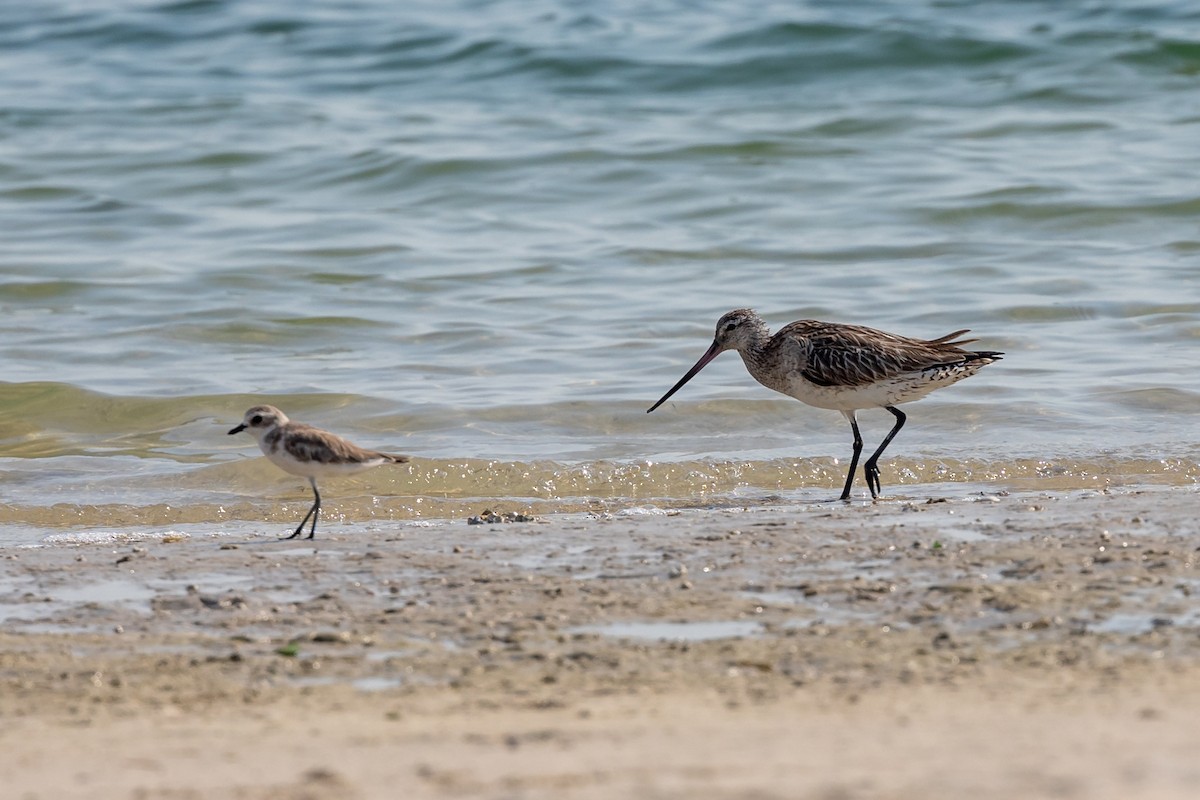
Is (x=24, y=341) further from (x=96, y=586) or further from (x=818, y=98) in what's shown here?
(x=818, y=98)

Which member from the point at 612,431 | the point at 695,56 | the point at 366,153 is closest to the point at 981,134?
the point at 695,56

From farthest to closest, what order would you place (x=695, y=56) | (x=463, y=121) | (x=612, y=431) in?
(x=695, y=56) → (x=463, y=121) → (x=612, y=431)

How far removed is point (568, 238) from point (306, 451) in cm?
916

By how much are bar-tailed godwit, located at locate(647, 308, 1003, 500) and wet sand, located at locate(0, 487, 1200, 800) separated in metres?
1.48

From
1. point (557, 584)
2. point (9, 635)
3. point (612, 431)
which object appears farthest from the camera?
point (612, 431)

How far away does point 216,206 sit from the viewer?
1836 cm

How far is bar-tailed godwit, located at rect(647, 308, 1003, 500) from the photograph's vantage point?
29.6 feet

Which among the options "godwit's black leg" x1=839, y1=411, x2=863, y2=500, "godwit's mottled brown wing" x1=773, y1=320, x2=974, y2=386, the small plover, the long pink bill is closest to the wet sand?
the small plover

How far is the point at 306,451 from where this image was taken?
773 centimetres

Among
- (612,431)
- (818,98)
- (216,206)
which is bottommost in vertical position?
(612,431)

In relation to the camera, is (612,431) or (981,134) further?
(981,134)

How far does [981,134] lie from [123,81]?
1255cm

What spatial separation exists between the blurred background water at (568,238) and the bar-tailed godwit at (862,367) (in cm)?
61

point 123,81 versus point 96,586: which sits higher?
point 123,81
